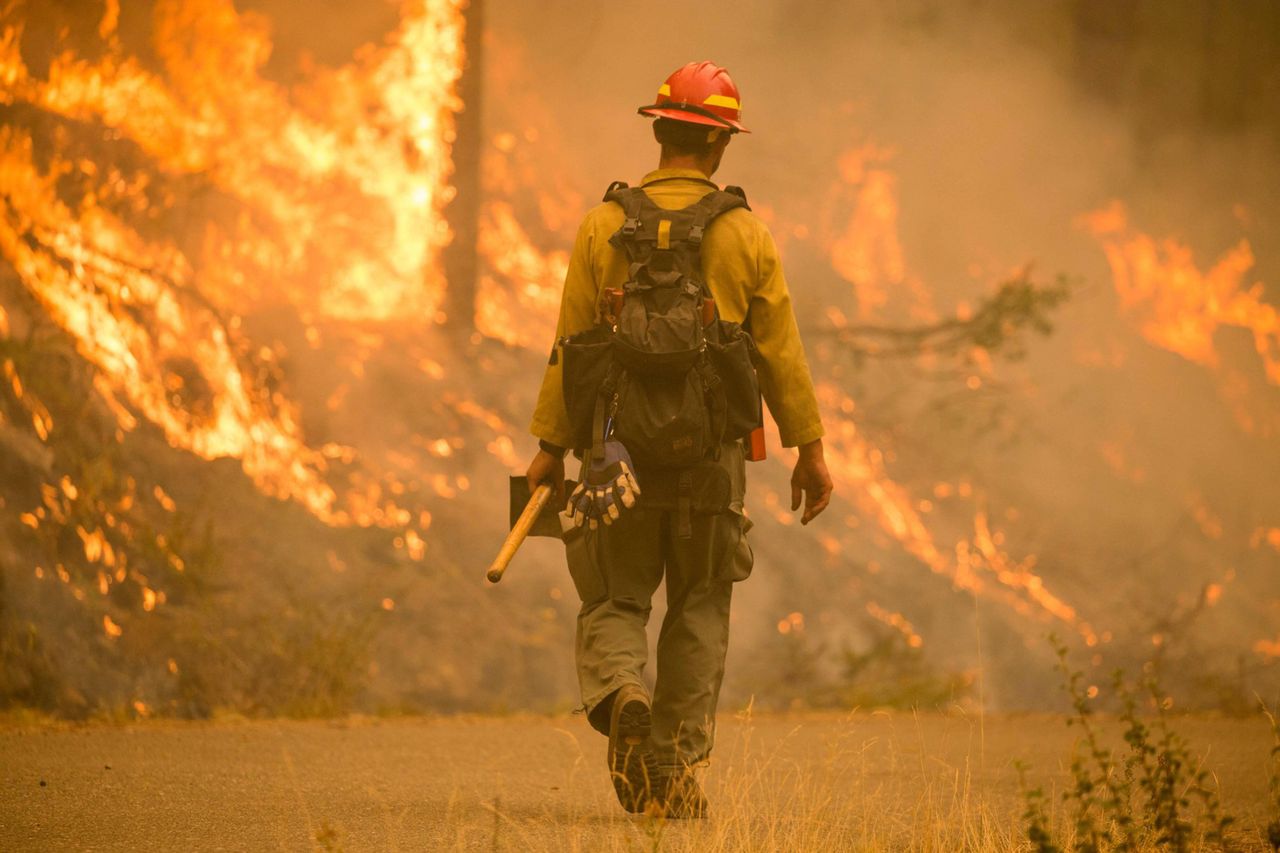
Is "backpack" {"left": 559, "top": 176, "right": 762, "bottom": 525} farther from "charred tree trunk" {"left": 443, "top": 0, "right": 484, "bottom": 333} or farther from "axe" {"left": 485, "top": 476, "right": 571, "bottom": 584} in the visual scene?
"charred tree trunk" {"left": 443, "top": 0, "right": 484, "bottom": 333}

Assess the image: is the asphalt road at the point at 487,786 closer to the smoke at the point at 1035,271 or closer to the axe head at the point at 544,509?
the axe head at the point at 544,509

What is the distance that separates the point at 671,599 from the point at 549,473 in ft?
1.65

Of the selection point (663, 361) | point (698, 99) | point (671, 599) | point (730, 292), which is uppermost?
point (698, 99)

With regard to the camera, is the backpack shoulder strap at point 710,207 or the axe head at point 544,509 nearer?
the backpack shoulder strap at point 710,207

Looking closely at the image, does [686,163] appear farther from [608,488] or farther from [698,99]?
[608,488]

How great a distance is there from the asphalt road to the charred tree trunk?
223 centimetres

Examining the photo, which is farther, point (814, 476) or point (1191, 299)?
point (1191, 299)

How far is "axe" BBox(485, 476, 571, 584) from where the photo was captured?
5055mm

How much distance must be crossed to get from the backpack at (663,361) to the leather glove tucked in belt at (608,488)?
44mm

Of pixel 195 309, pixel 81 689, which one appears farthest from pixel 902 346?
pixel 81 689

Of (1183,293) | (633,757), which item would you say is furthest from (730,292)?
(1183,293)

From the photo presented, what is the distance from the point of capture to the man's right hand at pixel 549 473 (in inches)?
206

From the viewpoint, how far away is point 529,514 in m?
5.16

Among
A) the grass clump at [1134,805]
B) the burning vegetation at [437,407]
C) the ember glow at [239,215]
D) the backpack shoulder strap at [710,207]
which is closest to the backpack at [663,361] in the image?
the backpack shoulder strap at [710,207]
